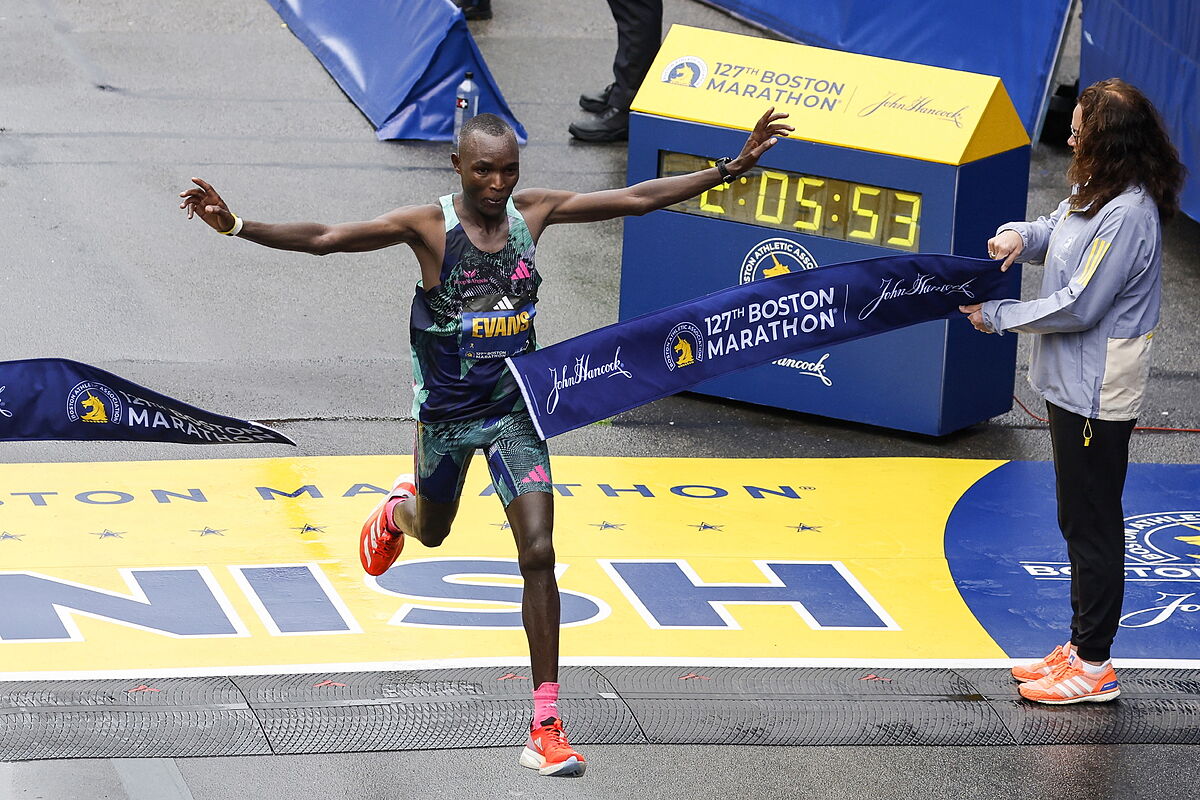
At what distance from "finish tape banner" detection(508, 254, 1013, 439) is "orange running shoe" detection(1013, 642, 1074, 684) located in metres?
1.37

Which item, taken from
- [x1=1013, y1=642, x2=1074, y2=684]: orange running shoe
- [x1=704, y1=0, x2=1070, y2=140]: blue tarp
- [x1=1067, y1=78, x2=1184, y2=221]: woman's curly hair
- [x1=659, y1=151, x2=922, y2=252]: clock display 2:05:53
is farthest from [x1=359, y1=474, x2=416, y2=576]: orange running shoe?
[x1=704, y1=0, x2=1070, y2=140]: blue tarp

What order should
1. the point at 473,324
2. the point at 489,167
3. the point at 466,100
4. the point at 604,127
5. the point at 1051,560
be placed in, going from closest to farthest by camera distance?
the point at 489,167 < the point at 473,324 < the point at 1051,560 < the point at 466,100 < the point at 604,127

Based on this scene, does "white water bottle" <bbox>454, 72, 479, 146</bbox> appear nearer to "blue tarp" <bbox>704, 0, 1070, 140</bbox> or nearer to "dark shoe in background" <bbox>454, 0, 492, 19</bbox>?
"dark shoe in background" <bbox>454, 0, 492, 19</bbox>

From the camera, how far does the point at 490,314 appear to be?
527cm

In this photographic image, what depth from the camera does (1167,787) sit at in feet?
18.1

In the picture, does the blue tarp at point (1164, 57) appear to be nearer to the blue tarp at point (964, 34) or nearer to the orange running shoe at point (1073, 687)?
the blue tarp at point (964, 34)

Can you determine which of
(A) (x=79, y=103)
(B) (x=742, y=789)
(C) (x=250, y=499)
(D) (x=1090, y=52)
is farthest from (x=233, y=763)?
(D) (x=1090, y=52)

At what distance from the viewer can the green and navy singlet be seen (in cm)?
522

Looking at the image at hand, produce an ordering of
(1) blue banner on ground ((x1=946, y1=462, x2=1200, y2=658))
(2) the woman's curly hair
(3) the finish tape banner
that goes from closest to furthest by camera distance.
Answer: (2) the woman's curly hair, (3) the finish tape banner, (1) blue banner on ground ((x1=946, y1=462, x2=1200, y2=658))

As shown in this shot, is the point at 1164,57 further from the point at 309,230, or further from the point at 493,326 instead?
the point at 309,230

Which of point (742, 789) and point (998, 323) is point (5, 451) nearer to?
point (742, 789)

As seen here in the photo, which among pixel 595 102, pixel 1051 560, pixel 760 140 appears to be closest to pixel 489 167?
pixel 760 140

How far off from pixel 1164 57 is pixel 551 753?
8.70 m

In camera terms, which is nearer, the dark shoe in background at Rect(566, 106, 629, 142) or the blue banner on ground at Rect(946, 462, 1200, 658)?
the blue banner on ground at Rect(946, 462, 1200, 658)
